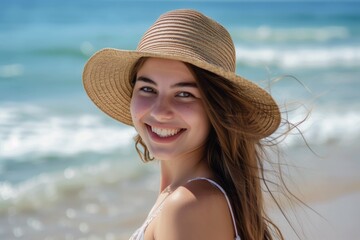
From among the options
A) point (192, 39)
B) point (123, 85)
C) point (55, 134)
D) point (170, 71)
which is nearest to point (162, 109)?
point (170, 71)

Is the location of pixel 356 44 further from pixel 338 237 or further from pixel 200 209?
pixel 200 209

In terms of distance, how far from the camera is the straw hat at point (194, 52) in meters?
2.28

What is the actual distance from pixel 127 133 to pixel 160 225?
6.37 meters

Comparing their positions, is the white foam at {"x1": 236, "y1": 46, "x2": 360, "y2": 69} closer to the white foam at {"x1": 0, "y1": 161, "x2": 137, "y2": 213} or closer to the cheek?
the white foam at {"x1": 0, "y1": 161, "x2": 137, "y2": 213}

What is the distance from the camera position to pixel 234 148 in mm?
2408

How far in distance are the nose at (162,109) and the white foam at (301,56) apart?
14.0 m

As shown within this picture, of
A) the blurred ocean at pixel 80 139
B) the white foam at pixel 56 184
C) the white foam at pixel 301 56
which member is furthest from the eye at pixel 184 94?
the white foam at pixel 301 56

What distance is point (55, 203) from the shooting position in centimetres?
589

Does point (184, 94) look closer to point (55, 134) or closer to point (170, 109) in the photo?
point (170, 109)

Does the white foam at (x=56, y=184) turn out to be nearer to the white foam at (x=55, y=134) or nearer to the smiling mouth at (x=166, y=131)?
the white foam at (x=55, y=134)

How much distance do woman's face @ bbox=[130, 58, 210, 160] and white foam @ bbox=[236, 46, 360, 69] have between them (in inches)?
549

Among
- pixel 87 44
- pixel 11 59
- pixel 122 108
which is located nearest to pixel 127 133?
pixel 122 108

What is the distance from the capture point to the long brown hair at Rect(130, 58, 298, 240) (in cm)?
231

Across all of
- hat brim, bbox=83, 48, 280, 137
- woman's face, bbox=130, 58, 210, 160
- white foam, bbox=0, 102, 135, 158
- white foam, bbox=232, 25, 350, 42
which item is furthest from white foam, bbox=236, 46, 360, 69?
woman's face, bbox=130, 58, 210, 160
